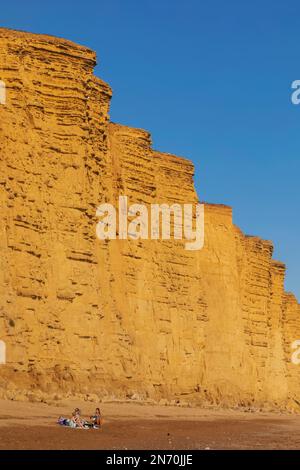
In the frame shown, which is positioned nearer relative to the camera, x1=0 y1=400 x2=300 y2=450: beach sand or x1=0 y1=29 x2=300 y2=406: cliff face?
x1=0 y1=400 x2=300 y2=450: beach sand

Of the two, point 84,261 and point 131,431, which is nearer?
point 131,431

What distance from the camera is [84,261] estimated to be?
27234mm

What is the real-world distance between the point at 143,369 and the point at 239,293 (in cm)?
1526

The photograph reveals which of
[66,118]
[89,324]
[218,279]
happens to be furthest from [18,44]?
[218,279]

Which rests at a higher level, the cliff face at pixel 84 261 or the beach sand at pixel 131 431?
the cliff face at pixel 84 261

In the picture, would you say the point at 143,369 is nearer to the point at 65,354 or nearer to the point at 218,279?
the point at 65,354

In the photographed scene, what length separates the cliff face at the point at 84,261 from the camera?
24625 millimetres

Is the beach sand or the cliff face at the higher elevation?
the cliff face

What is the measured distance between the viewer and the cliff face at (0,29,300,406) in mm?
24625

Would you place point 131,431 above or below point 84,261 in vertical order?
below

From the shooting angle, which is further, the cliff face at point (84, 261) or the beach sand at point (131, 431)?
the cliff face at point (84, 261)

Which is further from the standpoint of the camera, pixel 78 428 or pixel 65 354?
pixel 65 354

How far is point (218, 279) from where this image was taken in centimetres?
4269
